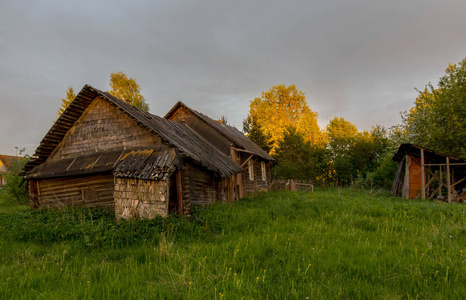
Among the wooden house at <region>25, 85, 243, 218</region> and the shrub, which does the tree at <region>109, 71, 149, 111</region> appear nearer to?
the shrub

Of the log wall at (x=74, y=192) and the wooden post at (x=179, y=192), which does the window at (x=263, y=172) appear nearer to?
the wooden post at (x=179, y=192)

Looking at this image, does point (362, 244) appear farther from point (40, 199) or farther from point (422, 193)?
point (40, 199)

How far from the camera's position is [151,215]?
29.0 feet

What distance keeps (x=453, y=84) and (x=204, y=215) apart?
22.1 m

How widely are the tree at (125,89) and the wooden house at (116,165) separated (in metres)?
18.0

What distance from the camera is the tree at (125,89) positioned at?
95.7ft

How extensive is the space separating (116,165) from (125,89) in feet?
74.2

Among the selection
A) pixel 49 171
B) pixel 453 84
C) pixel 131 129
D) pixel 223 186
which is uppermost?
pixel 453 84

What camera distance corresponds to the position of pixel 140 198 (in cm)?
909

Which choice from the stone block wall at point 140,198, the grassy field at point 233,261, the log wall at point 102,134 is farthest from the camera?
the log wall at point 102,134

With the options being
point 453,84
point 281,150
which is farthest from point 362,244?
point 281,150

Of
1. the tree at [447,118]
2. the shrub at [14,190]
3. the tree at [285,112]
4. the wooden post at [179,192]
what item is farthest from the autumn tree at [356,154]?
the shrub at [14,190]

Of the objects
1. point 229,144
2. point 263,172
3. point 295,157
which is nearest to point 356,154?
point 295,157

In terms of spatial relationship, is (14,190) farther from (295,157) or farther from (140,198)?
(295,157)
